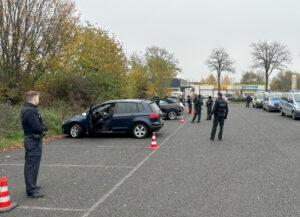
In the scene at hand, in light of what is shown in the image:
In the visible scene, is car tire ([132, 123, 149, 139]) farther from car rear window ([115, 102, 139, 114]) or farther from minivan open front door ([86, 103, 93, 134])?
minivan open front door ([86, 103, 93, 134])

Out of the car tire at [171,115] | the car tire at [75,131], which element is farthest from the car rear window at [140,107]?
the car tire at [171,115]

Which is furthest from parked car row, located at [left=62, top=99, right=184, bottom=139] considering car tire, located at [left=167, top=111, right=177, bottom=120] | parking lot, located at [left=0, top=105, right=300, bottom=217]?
car tire, located at [left=167, top=111, right=177, bottom=120]

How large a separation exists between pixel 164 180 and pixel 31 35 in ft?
43.8

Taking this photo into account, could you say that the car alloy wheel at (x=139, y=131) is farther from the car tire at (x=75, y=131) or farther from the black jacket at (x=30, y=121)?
the black jacket at (x=30, y=121)

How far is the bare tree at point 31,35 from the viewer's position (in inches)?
593

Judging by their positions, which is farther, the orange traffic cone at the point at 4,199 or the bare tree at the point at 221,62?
the bare tree at the point at 221,62

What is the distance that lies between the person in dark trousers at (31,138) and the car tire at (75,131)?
7.13 meters

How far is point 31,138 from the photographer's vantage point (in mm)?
5039

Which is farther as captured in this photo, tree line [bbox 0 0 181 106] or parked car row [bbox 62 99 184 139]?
tree line [bbox 0 0 181 106]

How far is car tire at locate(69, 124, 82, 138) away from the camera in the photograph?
12180 mm

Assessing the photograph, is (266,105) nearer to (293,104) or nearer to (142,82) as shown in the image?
(293,104)

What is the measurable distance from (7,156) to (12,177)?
2825 mm

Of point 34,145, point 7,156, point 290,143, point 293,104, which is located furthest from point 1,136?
point 293,104

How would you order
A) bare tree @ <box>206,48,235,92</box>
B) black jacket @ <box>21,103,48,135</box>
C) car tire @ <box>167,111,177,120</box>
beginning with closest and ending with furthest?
A: black jacket @ <box>21,103,48,135</box> < car tire @ <box>167,111,177,120</box> < bare tree @ <box>206,48,235,92</box>
